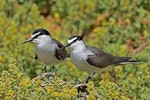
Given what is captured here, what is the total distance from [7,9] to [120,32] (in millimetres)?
2104

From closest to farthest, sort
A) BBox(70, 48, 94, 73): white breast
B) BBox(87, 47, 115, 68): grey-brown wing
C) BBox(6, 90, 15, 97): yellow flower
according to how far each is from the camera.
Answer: BBox(6, 90, 15, 97): yellow flower
BBox(70, 48, 94, 73): white breast
BBox(87, 47, 115, 68): grey-brown wing

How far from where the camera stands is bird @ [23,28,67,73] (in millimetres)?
6840

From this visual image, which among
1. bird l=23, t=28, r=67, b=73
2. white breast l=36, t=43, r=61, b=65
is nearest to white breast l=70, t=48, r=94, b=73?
bird l=23, t=28, r=67, b=73

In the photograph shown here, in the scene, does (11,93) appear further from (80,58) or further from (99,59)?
(99,59)

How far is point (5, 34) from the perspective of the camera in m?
8.22

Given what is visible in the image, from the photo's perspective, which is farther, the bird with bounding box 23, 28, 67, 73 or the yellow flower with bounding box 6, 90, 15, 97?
the bird with bounding box 23, 28, 67, 73

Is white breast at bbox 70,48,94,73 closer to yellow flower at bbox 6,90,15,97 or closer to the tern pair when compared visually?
the tern pair

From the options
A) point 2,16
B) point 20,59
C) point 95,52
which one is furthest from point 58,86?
point 2,16

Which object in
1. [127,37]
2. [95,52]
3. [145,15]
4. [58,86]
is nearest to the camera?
[58,86]

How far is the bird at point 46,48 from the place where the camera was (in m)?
6.84

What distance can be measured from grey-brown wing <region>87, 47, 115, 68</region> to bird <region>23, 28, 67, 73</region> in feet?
1.43

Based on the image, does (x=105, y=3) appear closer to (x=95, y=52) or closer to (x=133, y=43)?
(x=133, y=43)

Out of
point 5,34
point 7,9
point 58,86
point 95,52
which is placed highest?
point 7,9

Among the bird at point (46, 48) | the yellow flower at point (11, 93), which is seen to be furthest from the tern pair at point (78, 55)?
the yellow flower at point (11, 93)
